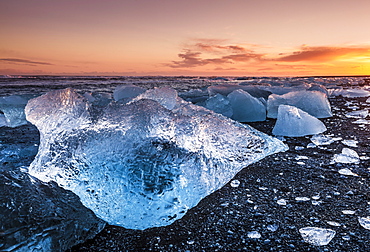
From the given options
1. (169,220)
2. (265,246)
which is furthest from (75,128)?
(265,246)

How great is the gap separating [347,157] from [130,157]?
149 centimetres

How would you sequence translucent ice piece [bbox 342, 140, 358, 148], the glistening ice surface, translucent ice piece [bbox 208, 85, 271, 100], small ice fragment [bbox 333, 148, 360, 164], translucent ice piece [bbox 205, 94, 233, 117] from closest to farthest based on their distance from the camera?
the glistening ice surface < small ice fragment [bbox 333, 148, 360, 164] < translucent ice piece [bbox 342, 140, 358, 148] < translucent ice piece [bbox 205, 94, 233, 117] < translucent ice piece [bbox 208, 85, 271, 100]

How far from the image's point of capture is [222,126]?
1.55m

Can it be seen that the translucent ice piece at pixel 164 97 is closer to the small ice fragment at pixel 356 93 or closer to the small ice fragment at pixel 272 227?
the small ice fragment at pixel 272 227

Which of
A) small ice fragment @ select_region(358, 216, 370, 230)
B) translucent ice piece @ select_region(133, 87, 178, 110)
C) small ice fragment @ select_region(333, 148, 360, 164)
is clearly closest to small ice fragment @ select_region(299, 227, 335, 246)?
small ice fragment @ select_region(358, 216, 370, 230)

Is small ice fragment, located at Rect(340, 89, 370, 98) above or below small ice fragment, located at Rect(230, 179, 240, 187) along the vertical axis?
above

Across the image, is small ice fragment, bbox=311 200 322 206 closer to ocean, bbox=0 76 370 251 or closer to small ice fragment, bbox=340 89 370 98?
ocean, bbox=0 76 370 251

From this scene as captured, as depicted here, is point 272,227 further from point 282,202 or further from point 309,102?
point 309,102

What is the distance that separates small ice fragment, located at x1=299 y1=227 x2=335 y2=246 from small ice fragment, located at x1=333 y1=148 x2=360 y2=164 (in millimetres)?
902

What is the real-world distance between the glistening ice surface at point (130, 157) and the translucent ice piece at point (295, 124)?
1155 millimetres

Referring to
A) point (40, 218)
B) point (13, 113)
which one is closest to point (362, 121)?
point (40, 218)

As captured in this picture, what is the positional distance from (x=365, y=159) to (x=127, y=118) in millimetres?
1593

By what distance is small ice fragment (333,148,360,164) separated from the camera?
1.67 meters

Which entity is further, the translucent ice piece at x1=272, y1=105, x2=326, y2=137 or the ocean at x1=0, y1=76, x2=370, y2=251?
the translucent ice piece at x1=272, y1=105, x2=326, y2=137
